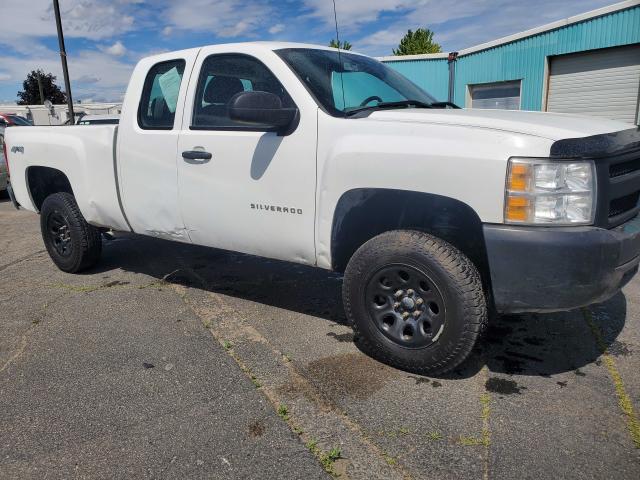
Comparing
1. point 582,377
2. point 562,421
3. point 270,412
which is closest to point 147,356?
point 270,412

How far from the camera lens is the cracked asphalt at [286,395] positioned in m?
2.33

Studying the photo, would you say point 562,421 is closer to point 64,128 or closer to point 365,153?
point 365,153

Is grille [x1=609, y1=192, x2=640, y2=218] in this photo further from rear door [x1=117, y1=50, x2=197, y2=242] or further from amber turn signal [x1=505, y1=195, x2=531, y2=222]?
rear door [x1=117, y1=50, x2=197, y2=242]

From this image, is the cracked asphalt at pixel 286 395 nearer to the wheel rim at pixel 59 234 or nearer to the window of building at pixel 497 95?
the wheel rim at pixel 59 234

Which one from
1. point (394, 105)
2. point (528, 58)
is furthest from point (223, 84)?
point (528, 58)

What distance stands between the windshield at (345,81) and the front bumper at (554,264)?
1.27 m

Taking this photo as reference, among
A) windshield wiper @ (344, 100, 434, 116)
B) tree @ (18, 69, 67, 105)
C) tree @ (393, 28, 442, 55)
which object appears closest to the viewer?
windshield wiper @ (344, 100, 434, 116)

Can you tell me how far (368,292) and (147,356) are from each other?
1.50 meters

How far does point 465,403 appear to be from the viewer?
109 inches

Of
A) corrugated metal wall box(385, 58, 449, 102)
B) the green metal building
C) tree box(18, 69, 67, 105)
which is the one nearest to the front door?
the green metal building

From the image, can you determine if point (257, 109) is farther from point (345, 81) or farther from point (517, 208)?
point (517, 208)

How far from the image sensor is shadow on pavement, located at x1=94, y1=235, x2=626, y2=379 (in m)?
3.26

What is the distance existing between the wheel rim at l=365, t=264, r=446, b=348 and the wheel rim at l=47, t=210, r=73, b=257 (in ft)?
10.9

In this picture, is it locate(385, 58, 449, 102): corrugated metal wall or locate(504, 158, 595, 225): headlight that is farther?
locate(385, 58, 449, 102): corrugated metal wall
